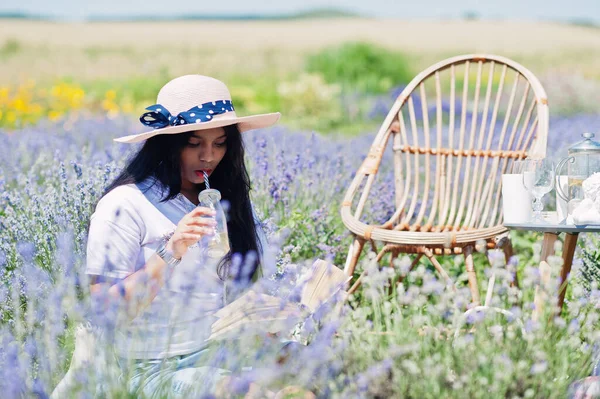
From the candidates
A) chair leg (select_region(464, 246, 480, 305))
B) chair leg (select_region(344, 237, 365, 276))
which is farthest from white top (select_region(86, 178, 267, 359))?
chair leg (select_region(464, 246, 480, 305))

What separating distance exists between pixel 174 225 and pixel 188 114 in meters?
0.29

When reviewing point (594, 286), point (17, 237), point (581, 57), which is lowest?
point (581, 57)

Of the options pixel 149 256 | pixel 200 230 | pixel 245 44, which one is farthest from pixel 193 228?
pixel 245 44

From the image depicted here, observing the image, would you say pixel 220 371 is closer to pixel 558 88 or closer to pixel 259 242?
pixel 259 242

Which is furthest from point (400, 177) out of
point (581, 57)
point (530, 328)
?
point (581, 57)

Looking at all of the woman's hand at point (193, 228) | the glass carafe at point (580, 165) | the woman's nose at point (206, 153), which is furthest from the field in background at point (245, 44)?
the woman's hand at point (193, 228)

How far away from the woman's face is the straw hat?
48 mm

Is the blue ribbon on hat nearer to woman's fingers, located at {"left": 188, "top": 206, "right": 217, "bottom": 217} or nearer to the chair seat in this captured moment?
woman's fingers, located at {"left": 188, "top": 206, "right": 217, "bottom": 217}

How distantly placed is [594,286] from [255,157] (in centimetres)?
161

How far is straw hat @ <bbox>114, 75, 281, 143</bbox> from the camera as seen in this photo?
2.09m

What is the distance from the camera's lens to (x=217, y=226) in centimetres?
196

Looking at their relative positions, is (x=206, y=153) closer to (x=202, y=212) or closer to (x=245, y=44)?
(x=202, y=212)

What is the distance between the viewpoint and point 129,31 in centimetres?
1983

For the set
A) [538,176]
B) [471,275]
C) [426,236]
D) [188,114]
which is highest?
[188,114]
